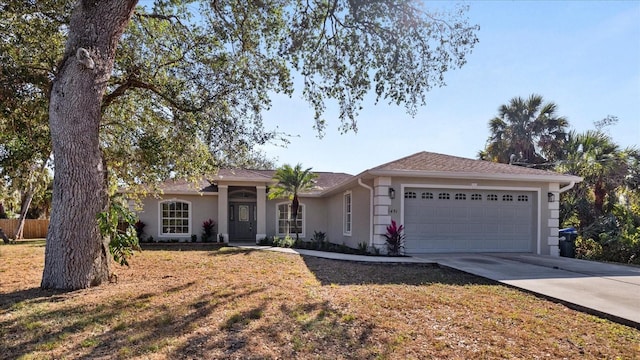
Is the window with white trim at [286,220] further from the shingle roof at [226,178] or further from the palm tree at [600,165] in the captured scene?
the palm tree at [600,165]

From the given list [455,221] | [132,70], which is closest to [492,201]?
[455,221]

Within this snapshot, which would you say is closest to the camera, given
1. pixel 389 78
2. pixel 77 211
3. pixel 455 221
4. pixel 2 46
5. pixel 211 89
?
pixel 77 211

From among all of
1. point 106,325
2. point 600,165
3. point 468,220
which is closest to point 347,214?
point 468,220

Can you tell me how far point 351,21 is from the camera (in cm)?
800

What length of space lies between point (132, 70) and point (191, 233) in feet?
33.4

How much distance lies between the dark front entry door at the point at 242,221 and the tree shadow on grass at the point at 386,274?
8.83 meters

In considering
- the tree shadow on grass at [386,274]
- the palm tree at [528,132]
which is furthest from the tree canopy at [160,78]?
the palm tree at [528,132]

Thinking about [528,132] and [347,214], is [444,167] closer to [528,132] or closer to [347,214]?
[347,214]

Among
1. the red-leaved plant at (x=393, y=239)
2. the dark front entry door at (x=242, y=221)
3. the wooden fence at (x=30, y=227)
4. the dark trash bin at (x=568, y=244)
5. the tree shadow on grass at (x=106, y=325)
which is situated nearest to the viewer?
the tree shadow on grass at (x=106, y=325)

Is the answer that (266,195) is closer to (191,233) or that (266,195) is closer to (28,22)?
(191,233)

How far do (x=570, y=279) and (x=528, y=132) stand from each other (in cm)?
1373

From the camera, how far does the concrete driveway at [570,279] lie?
557 cm

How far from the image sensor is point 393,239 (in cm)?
1117

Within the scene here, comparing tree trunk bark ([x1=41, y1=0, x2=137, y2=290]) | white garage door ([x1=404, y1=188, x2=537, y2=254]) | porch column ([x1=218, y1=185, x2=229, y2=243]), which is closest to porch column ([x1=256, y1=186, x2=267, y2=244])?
porch column ([x1=218, y1=185, x2=229, y2=243])
